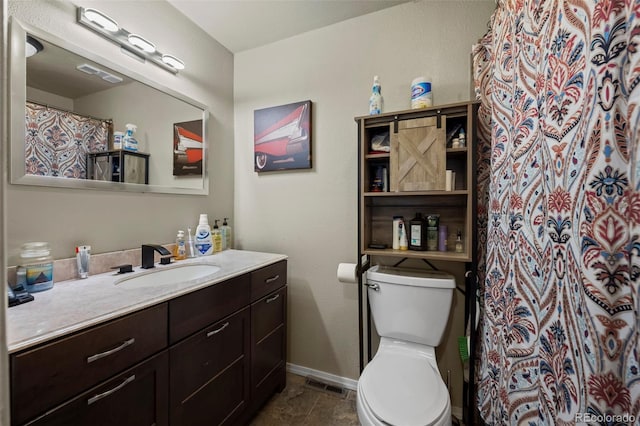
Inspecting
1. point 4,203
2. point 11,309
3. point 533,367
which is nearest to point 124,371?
point 11,309

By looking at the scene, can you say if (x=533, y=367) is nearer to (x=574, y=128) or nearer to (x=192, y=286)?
(x=574, y=128)

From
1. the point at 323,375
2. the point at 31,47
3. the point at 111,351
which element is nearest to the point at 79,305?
the point at 111,351

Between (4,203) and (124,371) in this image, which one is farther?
(124,371)

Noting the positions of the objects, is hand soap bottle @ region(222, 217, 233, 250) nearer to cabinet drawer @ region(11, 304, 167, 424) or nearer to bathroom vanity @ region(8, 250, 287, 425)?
bathroom vanity @ region(8, 250, 287, 425)

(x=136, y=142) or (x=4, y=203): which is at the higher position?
(x=136, y=142)

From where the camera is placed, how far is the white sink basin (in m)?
1.27

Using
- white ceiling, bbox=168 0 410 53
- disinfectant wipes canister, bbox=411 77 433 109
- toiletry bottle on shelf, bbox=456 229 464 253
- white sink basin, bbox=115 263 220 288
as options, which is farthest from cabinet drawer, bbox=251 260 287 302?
white ceiling, bbox=168 0 410 53

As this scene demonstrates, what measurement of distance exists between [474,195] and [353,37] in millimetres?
1320

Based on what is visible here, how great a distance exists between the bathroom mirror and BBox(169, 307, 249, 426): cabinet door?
35.4 inches

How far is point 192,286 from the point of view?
1056mm

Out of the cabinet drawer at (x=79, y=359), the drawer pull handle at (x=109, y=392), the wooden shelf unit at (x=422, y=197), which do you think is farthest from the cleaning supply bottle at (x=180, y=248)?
the wooden shelf unit at (x=422, y=197)

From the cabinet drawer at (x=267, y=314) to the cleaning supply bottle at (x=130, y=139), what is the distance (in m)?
1.09

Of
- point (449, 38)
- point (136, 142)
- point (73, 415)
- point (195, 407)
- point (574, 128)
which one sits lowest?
point (195, 407)

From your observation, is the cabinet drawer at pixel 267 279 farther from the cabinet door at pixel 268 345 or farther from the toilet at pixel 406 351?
the toilet at pixel 406 351
